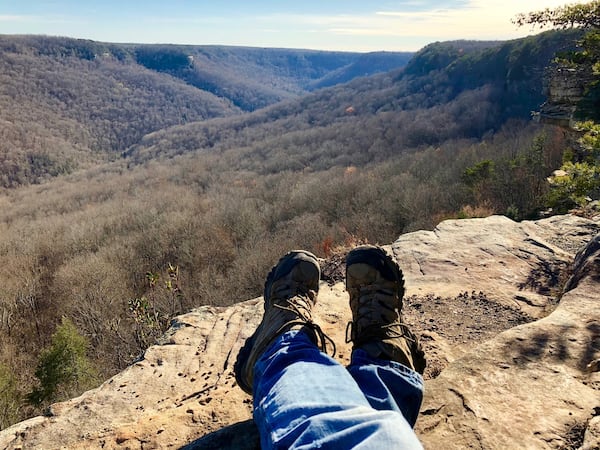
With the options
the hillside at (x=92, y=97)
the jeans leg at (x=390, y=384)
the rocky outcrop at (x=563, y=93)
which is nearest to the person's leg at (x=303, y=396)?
the jeans leg at (x=390, y=384)

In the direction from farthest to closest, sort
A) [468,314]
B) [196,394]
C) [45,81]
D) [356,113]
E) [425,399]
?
[45,81] → [356,113] → [468,314] → [196,394] → [425,399]

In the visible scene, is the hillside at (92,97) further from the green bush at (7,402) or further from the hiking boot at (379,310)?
the hiking boot at (379,310)

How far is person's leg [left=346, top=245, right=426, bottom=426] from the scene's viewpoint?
2062 mm

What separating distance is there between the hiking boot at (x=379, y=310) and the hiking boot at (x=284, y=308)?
29 cm

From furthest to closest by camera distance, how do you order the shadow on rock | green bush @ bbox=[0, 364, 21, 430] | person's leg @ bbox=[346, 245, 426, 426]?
1. green bush @ bbox=[0, 364, 21, 430]
2. the shadow on rock
3. person's leg @ bbox=[346, 245, 426, 426]

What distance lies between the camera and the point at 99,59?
173250 mm

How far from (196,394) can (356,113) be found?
266 feet

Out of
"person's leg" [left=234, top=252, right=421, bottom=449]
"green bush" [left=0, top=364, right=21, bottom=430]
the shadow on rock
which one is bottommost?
"green bush" [left=0, top=364, right=21, bottom=430]

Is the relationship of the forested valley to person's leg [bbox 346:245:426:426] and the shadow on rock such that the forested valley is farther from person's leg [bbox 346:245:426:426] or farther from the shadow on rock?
person's leg [bbox 346:245:426:426]

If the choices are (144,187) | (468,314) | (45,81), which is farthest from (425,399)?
(45,81)

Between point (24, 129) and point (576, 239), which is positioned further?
point (24, 129)

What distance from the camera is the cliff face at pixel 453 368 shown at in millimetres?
2277

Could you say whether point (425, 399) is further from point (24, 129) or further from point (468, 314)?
point (24, 129)

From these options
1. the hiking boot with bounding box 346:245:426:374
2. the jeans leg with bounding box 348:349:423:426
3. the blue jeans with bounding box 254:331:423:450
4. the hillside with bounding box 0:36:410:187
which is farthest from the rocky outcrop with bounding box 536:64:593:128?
the hillside with bounding box 0:36:410:187
